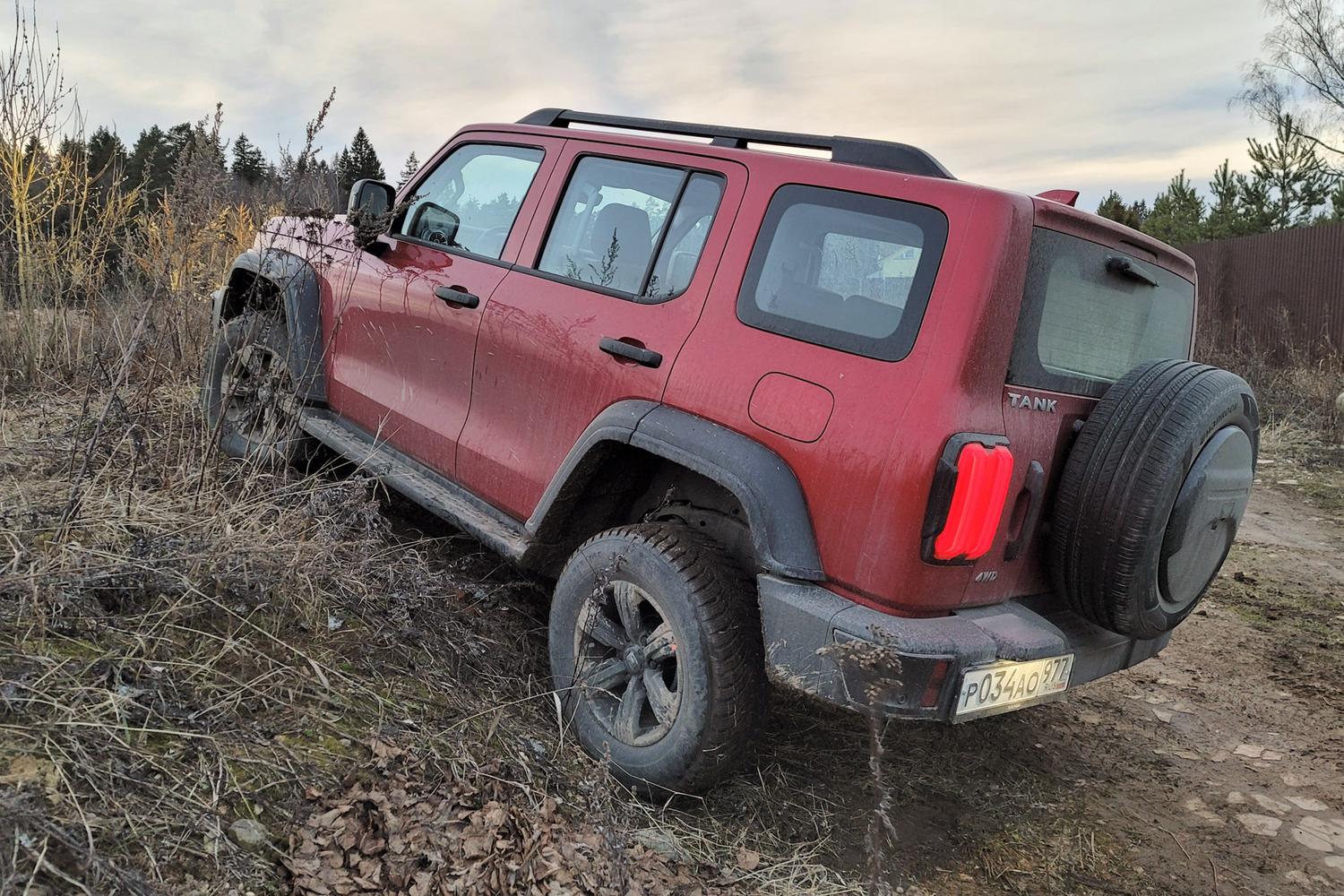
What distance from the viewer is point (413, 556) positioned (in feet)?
11.3

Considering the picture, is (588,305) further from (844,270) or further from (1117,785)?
(1117,785)

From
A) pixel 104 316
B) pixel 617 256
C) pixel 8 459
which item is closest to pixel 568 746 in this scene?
pixel 617 256

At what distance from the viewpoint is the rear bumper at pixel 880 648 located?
2123 mm

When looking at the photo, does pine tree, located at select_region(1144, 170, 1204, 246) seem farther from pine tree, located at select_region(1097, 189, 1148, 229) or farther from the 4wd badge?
the 4wd badge

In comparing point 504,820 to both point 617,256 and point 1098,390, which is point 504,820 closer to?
point 617,256

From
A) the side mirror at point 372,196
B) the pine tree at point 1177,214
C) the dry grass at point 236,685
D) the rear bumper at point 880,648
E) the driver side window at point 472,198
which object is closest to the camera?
the dry grass at point 236,685

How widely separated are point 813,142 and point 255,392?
8.06 feet

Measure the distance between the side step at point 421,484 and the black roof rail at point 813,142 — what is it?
4.63ft

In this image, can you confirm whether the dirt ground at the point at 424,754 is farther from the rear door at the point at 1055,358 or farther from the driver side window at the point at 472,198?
the driver side window at the point at 472,198

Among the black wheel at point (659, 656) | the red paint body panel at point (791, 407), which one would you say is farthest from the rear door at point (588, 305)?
the black wheel at point (659, 656)

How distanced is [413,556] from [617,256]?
138 centimetres

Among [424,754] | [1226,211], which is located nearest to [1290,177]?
[1226,211]

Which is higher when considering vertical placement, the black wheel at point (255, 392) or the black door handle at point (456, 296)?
the black door handle at point (456, 296)

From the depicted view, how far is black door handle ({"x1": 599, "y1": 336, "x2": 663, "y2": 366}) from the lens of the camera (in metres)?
2.67
